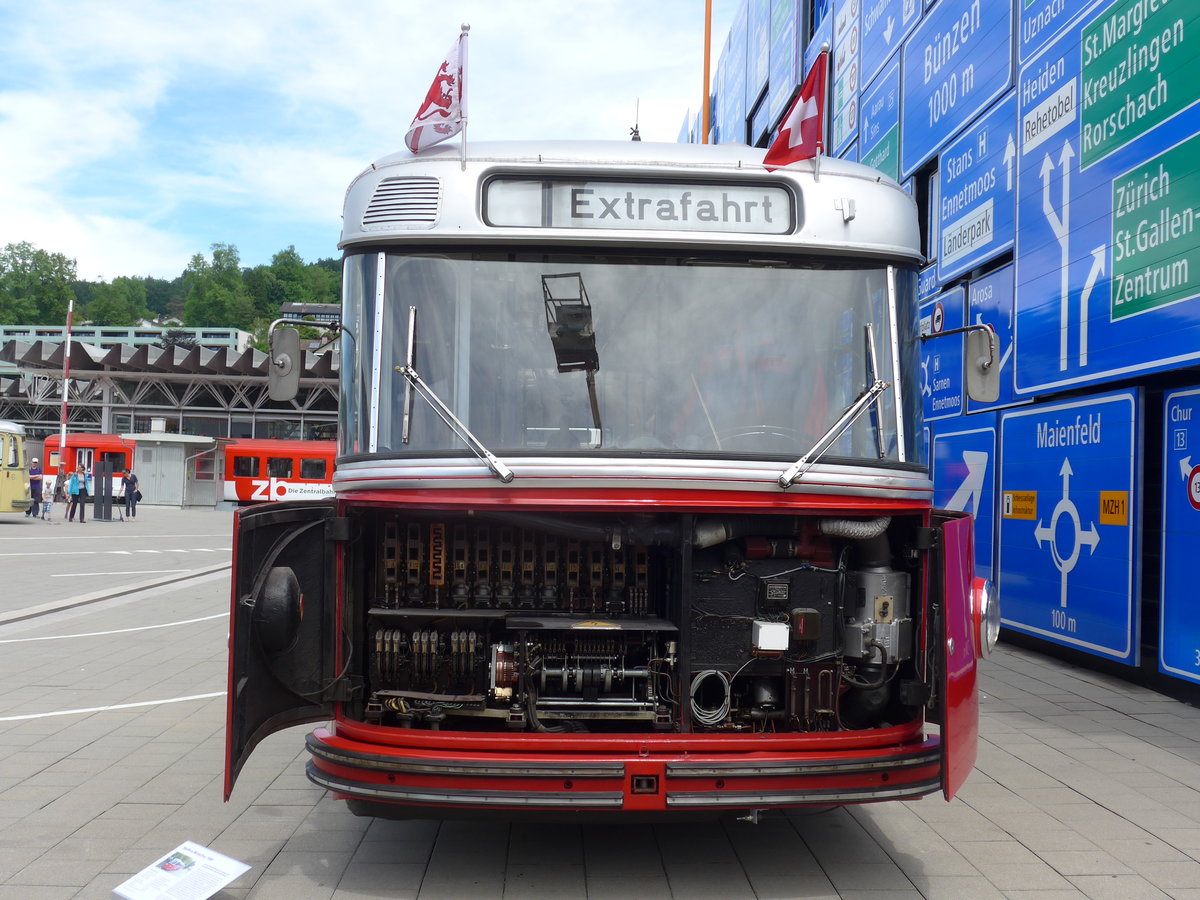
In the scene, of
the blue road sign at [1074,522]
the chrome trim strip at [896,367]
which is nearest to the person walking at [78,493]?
the blue road sign at [1074,522]

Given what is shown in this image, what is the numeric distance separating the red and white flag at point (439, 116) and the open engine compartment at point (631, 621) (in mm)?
1590

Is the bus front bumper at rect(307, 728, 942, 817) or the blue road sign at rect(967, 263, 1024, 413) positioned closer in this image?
the bus front bumper at rect(307, 728, 942, 817)

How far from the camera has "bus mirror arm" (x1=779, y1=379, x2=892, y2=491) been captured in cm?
438

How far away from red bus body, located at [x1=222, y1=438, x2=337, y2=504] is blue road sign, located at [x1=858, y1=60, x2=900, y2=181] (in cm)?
3085

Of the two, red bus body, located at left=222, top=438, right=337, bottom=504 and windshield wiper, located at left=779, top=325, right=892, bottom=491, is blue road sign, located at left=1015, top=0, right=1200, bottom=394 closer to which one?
windshield wiper, located at left=779, top=325, right=892, bottom=491

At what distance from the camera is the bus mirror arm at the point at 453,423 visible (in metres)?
4.31

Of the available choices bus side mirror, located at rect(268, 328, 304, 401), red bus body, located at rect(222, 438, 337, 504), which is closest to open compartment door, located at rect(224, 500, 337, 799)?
bus side mirror, located at rect(268, 328, 304, 401)

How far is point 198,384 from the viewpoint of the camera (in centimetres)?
5475

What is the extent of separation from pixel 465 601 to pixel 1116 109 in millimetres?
7126

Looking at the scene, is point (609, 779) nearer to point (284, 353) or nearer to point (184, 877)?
point (184, 877)

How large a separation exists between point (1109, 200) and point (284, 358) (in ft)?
22.6

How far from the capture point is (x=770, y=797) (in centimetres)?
416

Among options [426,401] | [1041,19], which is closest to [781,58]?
[1041,19]

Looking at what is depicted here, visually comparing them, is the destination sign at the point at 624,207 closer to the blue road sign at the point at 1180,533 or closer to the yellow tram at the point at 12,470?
the blue road sign at the point at 1180,533
